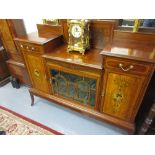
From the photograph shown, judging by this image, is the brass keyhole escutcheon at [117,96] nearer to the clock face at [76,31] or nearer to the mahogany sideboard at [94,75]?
the mahogany sideboard at [94,75]

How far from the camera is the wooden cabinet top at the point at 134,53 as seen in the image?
86 cm

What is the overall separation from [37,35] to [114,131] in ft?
4.44

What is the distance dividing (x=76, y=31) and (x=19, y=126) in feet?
4.12

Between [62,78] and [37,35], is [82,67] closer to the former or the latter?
[62,78]

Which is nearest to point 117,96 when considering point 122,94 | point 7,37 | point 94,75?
point 122,94

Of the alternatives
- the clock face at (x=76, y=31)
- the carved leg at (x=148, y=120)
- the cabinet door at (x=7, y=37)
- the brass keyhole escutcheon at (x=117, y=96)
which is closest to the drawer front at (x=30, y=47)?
the clock face at (x=76, y=31)

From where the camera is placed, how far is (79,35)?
3.99 ft

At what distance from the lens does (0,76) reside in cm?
218

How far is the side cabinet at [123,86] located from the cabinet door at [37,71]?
678mm

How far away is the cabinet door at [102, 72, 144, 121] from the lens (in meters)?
0.98

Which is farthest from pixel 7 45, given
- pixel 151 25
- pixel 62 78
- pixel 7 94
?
pixel 151 25

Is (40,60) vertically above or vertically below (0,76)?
above

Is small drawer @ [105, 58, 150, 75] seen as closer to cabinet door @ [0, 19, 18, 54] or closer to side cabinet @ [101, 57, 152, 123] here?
side cabinet @ [101, 57, 152, 123]

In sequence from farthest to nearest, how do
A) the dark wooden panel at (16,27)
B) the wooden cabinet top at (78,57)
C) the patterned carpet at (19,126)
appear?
the dark wooden panel at (16,27)
the patterned carpet at (19,126)
the wooden cabinet top at (78,57)
